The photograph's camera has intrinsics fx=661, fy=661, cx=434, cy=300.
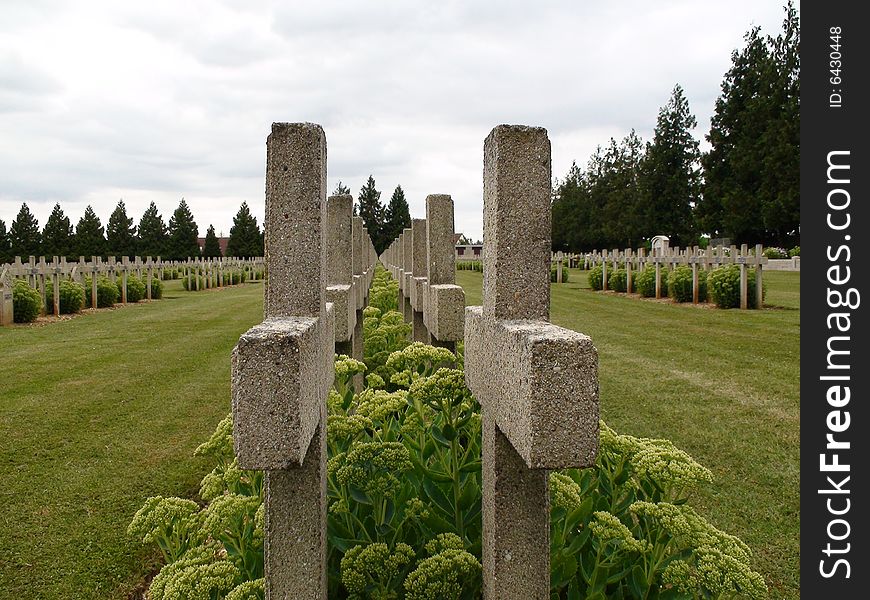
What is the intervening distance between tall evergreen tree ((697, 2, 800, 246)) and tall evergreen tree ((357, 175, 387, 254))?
49.8m

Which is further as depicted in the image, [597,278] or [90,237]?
[90,237]

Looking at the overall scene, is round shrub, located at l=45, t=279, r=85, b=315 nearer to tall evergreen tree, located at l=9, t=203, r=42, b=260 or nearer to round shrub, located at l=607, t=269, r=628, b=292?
round shrub, located at l=607, t=269, r=628, b=292

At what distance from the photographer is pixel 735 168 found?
37.7 meters

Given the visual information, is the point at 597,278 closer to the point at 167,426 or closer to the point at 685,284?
the point at 685,284

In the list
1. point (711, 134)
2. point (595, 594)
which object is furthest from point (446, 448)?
point (711, 134)

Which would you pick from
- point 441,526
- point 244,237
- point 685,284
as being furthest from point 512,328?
point 244,237

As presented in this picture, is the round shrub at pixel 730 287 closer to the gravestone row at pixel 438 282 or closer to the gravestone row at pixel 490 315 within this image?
the gravestone row at pixel 438 282

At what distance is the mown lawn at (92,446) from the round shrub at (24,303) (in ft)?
10.4

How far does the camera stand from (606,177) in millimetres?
60406

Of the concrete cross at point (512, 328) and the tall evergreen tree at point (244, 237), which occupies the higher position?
the tall evergreen tree at point (244, 237)

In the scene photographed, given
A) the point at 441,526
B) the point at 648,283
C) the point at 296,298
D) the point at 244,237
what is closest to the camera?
the point at 296,298

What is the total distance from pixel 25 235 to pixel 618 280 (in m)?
52.6

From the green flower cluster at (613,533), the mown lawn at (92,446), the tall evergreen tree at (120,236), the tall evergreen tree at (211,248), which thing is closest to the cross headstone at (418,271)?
the mown lawn at (92,446)

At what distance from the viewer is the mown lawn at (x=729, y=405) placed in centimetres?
414
